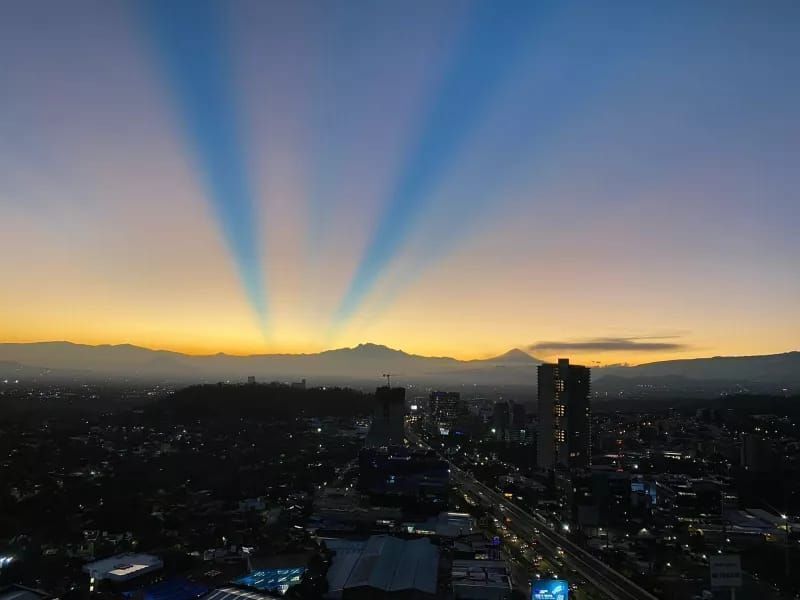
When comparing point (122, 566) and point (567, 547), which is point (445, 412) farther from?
point (122, 566)

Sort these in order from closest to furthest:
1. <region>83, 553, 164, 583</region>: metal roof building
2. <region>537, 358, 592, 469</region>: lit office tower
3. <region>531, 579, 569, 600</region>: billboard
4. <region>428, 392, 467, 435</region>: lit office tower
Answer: <region>531, 579, 569, 600</region>: billboard → <region>83, 553, 164, 583</region>: metal roof building → <region>537, 358, 592, 469</region>: lit office tower → <region>428, 392, 467, 435</region>: lit office tower

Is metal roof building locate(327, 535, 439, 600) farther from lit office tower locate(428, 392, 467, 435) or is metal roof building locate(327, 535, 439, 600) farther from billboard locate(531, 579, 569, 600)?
lit office tower locate(428, 392, 467, 435)

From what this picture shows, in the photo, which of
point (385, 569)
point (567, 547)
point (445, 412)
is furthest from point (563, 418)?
point (385, 569)

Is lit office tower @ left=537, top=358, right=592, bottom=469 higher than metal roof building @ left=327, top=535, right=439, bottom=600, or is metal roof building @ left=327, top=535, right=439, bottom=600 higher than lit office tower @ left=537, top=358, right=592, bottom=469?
lit office tower @ left=537, top=358, right=592, bottom=469

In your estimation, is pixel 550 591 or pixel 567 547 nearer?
pixel 550 591

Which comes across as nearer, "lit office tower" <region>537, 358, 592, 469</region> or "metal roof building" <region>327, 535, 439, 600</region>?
"metal roof building" <region>327, 535, 439, 600</region>

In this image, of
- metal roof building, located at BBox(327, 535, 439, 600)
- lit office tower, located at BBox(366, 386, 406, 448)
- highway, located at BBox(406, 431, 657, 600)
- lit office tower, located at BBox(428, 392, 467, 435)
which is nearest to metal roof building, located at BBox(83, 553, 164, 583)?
metal roof building, located at BBox(327, 535, 439, 600)
